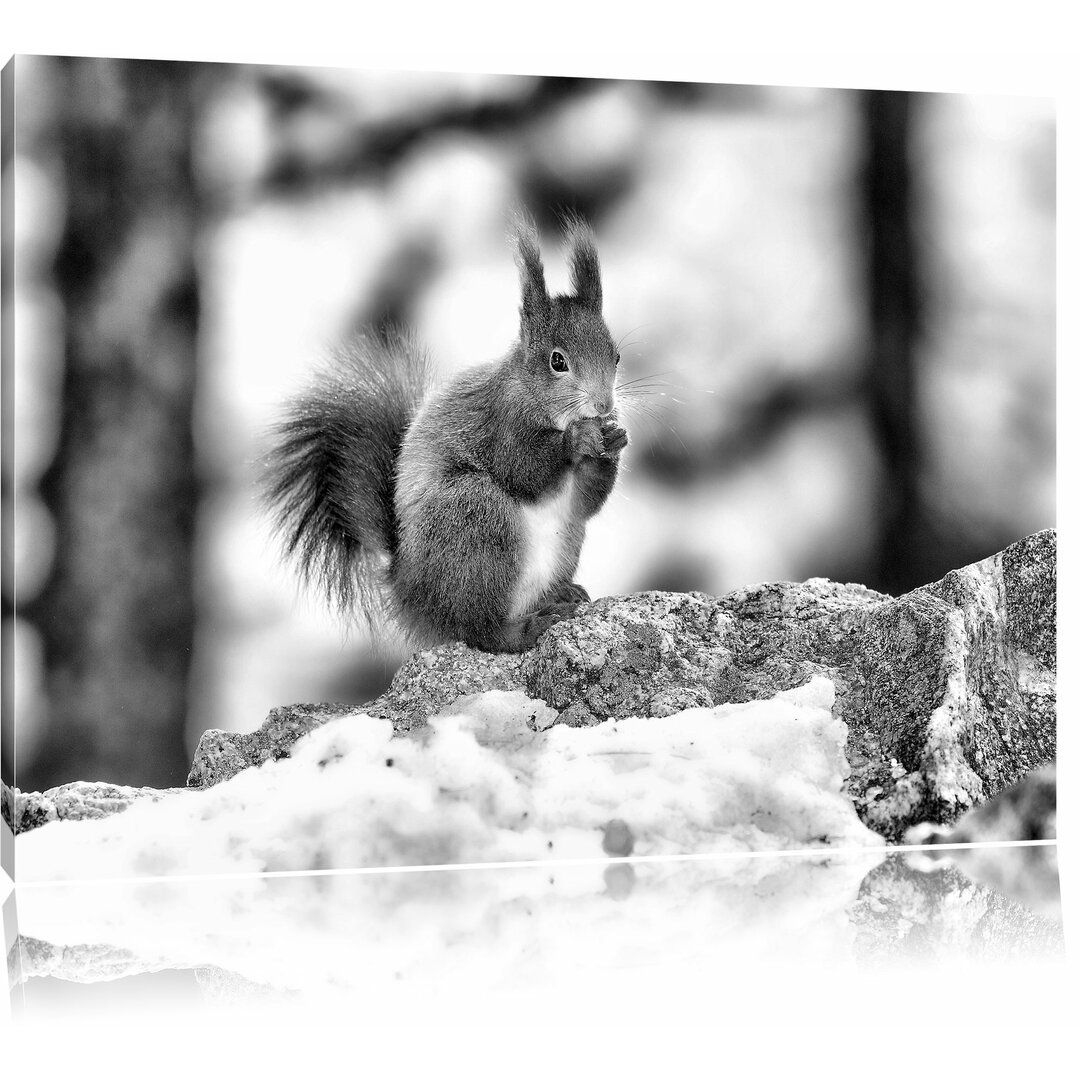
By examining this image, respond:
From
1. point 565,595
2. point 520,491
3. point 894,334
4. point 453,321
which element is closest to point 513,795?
point 565,595

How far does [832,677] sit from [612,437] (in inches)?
36.7

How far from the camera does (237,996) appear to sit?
2.91 meters

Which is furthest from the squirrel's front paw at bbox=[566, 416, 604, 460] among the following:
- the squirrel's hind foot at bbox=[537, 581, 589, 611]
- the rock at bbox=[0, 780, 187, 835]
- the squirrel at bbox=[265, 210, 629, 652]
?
the rock at bbox=[0, 780, 187, 835]

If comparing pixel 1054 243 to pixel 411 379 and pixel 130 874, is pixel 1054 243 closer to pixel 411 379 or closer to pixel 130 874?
pixel 411 379

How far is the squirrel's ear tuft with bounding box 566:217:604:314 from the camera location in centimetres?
434

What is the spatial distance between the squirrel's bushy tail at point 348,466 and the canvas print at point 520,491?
1 cm

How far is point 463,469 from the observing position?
437cm

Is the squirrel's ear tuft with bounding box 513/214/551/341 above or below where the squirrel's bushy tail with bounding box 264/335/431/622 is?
above

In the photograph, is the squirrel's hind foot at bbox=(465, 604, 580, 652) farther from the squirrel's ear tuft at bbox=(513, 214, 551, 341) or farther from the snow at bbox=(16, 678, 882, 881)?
the squirrel's ear tuft at bbox=(513, 214, 551, 341)

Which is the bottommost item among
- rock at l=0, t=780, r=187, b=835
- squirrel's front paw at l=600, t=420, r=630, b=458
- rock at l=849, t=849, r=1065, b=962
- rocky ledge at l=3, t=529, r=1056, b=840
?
rock at l=849, t=849, r=1065, b=962

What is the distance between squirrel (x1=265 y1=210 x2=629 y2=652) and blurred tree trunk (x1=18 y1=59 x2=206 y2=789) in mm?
343

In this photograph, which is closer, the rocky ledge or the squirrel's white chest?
the rocky ledge

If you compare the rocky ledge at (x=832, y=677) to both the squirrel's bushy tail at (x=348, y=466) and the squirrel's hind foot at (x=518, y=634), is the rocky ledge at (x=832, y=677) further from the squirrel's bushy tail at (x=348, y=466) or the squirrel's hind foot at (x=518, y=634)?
the squirrel's bushy tail at (x=348, y=466)

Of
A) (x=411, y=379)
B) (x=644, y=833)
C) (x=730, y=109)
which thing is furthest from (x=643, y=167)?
(x=644, y=833)
